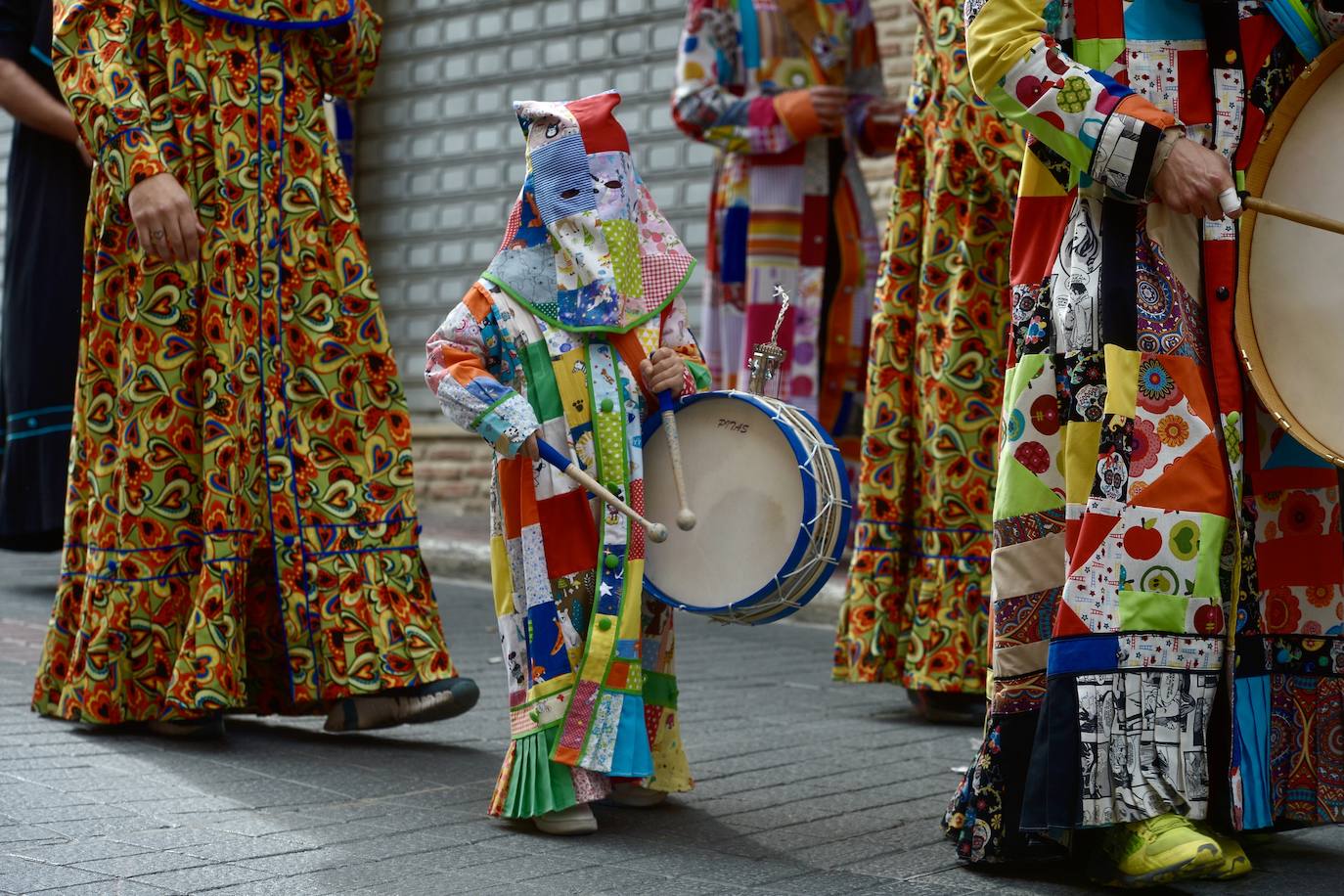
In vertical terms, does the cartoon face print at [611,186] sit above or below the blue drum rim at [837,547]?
above

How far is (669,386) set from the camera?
3633 mm

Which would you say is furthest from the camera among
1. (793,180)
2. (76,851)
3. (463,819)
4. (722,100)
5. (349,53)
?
(793,180)

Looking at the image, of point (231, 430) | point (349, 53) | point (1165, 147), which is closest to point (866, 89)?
point (349, 53)

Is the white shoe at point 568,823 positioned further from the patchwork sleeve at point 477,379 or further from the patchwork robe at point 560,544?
the patchwork sleeve at point 477,379

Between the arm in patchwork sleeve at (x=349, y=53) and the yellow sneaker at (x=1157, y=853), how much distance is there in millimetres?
2693

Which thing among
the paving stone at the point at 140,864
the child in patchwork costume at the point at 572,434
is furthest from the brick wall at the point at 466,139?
the paving stone at the point at 140,864

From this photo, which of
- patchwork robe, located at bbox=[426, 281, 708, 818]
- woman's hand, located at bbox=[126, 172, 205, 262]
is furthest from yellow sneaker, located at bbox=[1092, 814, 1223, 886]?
woman's hand, located at bbox=[126, 172, 205, 262]

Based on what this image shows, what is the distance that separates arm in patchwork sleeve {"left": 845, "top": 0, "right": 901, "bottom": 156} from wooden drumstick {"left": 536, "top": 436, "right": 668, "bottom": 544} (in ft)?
9.97

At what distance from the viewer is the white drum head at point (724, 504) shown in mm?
3469

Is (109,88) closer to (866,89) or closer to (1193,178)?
(1193,178)

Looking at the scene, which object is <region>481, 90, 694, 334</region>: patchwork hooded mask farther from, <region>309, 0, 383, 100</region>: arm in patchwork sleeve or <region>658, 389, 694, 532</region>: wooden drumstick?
<region>309, 0, 383, 100</region>: arm in patchwork sleeve

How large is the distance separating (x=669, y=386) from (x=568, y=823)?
2.85 feet

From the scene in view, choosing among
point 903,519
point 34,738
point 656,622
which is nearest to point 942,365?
point 903,519

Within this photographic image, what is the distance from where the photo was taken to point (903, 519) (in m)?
5.01
